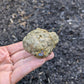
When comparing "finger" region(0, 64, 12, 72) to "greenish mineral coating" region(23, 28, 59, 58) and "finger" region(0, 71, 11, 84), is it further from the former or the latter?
"greenish mineral coating" region(23, 28, 59, 58)

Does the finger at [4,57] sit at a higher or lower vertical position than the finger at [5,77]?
higher

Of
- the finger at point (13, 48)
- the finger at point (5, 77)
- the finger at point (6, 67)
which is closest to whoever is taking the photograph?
the finger at point (5, 77)

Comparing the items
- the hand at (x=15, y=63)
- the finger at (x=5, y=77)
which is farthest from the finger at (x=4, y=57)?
the finger at (x=5, y=77)

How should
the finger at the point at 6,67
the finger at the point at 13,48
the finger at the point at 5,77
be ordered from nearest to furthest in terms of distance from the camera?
the finger at the point at 5,77
the finger at the point at 6,67
the finger at the point at 13,48

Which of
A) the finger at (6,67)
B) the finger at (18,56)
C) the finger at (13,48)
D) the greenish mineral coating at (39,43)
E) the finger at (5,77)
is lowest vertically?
the finger at (5,77)

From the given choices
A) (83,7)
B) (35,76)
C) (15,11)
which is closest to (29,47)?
(35,76)

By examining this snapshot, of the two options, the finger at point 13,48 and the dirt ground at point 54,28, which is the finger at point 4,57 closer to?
the finger at point 13,48

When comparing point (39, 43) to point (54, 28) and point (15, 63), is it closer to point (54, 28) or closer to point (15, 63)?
point (15, 63)

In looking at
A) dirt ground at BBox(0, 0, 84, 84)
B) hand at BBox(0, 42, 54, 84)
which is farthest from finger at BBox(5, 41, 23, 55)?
dirt ground at BBox(0, 0, 84, 84)
